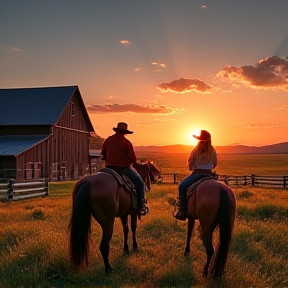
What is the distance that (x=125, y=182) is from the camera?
7043 millimetres

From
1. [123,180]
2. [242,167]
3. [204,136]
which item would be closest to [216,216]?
[204,136]

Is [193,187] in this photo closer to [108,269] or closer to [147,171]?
[108,269]

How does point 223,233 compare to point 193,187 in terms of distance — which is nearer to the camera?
point 223,233

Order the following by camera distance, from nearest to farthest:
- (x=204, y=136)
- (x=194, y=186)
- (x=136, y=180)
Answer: (x=194, y=186) → (x=204, y=136) → (x=136, y=180)

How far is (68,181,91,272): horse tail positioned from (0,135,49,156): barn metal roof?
23081 mm

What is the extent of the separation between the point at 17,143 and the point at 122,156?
26053 mm

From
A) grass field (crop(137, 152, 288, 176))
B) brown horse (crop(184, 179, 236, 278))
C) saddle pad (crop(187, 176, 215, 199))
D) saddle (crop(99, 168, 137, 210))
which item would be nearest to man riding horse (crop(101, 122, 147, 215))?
saddle (crop(99, 168, 137, 210))

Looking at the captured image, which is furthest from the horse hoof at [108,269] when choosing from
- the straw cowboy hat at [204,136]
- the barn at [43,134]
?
the barn at [43,134]

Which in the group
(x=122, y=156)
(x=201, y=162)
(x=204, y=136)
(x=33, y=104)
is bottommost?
(x=201, y=162)

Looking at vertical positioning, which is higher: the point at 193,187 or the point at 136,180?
the point at 136,180

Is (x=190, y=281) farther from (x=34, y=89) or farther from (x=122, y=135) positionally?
(x=34, y=89)

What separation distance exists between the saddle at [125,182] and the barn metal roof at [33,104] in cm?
A: 2727

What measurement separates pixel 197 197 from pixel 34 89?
3457cm

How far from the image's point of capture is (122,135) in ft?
24.8
